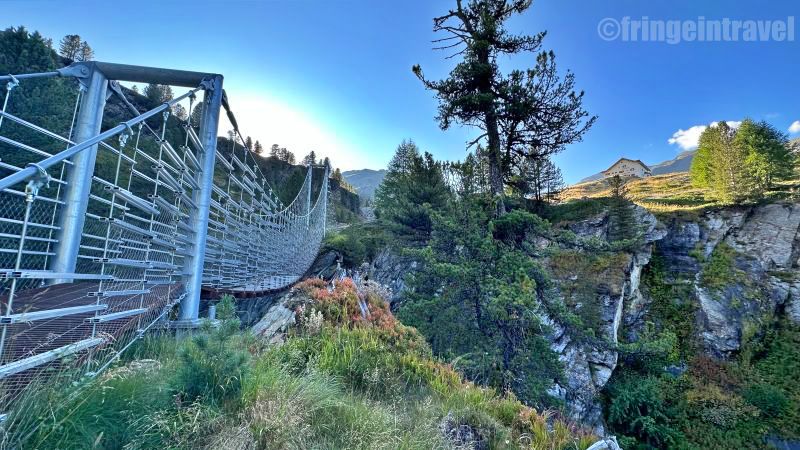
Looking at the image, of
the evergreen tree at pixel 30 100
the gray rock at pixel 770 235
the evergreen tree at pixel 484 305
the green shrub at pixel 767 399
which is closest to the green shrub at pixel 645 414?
the green shrub at pixel 767 399

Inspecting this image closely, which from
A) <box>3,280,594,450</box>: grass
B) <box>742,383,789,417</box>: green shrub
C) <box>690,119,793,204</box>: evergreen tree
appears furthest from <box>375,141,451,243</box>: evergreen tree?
<box>690,119,793,204</box>: evergreen tree

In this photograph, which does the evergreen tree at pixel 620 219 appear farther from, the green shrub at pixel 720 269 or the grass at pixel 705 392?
the green shrub at pixel 720 269

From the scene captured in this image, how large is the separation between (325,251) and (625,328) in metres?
14.7

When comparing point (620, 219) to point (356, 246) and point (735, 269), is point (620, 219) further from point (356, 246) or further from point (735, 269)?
point (356, 246)

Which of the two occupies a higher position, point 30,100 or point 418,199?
point 30,100

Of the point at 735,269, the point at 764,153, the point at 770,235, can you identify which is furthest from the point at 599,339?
the point at 764,153

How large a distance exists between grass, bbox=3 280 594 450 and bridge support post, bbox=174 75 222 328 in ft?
1.28

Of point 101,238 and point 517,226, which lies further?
point 517,226

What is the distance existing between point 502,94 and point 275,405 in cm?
967

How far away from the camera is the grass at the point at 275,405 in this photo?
1613 mm

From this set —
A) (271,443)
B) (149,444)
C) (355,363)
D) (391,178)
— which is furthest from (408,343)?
(391,178)

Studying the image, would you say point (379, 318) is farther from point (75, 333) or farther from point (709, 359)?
point (709, 359)

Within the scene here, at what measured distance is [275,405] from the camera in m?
2.08

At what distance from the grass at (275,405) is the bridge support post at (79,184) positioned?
1162mm
